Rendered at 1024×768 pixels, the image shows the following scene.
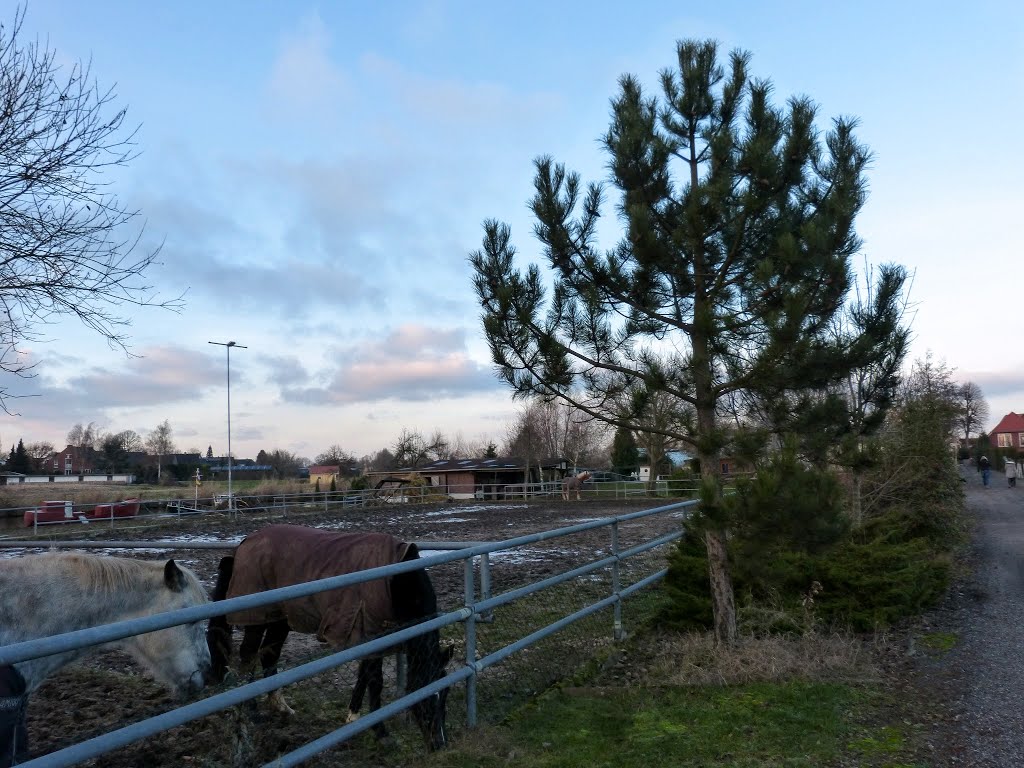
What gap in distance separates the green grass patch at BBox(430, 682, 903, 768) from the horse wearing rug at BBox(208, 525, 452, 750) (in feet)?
1.74

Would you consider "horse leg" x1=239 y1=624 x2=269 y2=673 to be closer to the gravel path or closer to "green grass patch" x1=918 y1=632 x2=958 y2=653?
the gravel path

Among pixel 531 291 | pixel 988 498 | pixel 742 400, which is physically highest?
pixel 531 291

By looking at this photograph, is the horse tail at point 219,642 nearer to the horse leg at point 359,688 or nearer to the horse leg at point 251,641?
the horse leg at point 251,641

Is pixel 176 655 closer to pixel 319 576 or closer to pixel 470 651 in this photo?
pixel 319 576

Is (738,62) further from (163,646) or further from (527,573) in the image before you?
(527,573)

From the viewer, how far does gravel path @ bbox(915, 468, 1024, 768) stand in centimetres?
440

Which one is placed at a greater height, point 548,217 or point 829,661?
point 548,217

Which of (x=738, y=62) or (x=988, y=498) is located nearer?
(x=738, y=62)

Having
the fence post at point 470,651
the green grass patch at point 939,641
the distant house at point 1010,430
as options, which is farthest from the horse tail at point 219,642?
the distant house at point 1010,430

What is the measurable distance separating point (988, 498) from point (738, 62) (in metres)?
27.1

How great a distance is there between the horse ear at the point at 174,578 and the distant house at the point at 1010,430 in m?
121

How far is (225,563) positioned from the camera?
507 centimetres

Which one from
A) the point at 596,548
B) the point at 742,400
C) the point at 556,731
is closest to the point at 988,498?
the point at 596,548

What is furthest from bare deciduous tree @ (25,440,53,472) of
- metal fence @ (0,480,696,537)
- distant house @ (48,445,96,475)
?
metal fence @ (0,480,696,537)
